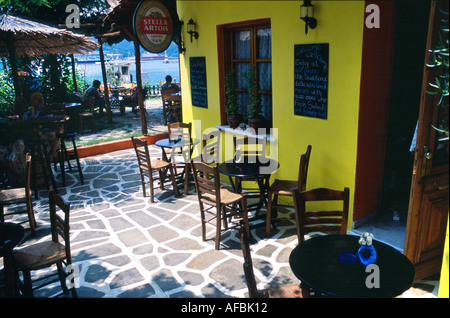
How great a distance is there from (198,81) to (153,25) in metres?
1.63

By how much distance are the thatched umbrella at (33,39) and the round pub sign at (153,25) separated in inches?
89.6

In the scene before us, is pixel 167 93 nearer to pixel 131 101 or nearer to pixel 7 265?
pixel 131 101

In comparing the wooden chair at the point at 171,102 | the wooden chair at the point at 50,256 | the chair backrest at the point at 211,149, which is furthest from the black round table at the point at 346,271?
the wooden chair at the point at 171,102

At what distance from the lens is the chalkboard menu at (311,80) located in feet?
17.6

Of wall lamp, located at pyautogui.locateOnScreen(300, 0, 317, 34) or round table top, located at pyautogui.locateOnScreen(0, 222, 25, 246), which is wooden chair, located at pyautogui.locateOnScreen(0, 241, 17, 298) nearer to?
round table top, located at pyautogui.locateOnScreen(0, 222, 25, 246)

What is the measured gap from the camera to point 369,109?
16.8ft

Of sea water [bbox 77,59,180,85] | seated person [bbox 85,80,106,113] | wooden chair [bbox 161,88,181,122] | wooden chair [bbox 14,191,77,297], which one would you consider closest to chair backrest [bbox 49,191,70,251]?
wooden chair [bbox 14,191,77,297]

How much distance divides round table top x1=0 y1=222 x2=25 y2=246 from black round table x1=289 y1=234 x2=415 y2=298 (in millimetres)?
2841

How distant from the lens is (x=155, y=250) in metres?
5.19

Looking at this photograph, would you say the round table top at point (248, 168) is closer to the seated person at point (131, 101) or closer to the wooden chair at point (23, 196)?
the wooden chair at point (23, 196)

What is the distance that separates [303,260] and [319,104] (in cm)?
305

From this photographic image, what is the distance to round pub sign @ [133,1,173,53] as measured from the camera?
22.8 feet

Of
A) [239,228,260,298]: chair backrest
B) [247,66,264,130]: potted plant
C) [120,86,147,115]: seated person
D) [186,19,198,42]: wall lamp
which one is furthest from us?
[120,86,147,115]: seated person
